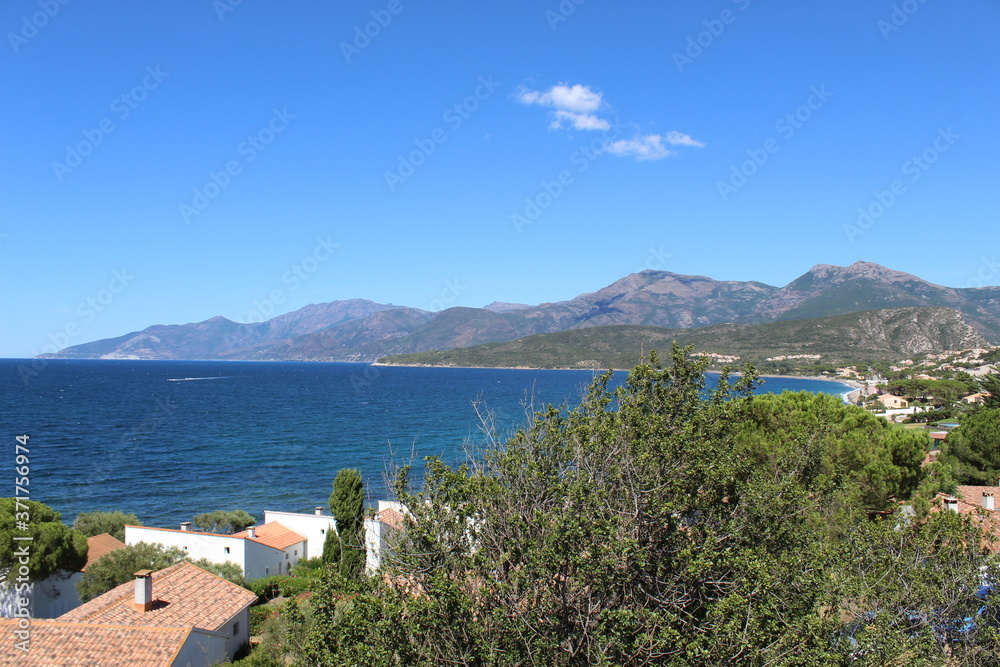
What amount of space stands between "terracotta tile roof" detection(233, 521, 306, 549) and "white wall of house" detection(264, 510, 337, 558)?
309mm

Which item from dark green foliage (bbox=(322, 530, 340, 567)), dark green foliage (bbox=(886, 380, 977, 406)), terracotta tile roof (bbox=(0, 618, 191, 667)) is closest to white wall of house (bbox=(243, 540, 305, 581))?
dark green foliage (bbox=(322, 530, 340, 567))

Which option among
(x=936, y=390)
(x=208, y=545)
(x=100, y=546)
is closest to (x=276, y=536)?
(x=208, y=545)

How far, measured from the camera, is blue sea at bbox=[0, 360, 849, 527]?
38.8m

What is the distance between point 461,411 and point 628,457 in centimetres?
7771

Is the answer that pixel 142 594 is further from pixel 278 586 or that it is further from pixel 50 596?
pixel 278 586

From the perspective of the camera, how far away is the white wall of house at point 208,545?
23.6 m

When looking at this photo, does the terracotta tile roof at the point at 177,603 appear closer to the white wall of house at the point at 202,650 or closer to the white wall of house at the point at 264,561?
the white wall of house at the point at 202,650

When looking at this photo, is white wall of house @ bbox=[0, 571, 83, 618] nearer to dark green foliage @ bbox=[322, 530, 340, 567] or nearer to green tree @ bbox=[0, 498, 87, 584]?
green tree @ bbox=[0, 498, 87, 584]

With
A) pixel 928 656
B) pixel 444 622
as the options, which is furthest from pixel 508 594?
pixel 928 656

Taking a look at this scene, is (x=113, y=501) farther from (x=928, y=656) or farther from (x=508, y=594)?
(x=928, y=656)

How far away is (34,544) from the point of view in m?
18.2

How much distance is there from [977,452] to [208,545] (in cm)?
3358

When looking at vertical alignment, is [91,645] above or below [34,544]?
below

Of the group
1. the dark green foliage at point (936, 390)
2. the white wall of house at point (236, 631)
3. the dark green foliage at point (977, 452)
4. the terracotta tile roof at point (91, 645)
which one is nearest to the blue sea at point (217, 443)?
the white wall of house at point (236, 631)
